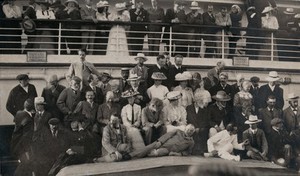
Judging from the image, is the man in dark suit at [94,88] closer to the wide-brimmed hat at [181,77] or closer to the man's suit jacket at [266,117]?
the wide-brimmed hat at [181,77]

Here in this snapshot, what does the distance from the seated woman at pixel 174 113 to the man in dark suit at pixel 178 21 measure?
28 cm

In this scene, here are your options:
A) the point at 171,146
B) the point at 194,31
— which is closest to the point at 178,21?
the point at 194,31

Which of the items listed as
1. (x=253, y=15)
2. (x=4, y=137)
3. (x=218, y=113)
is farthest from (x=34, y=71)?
(x=253, y=15)

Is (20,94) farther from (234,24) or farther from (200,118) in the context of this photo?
(234,24)

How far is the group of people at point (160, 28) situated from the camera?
2975 mm

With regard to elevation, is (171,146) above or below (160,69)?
below

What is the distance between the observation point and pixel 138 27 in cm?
307

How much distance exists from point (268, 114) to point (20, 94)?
1534mm

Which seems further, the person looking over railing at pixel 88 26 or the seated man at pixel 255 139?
the seated man at pixel 255 139

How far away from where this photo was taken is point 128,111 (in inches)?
117

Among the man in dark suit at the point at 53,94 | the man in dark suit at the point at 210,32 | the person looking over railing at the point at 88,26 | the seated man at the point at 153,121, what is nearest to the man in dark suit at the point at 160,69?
the seated man at the point at 153,121

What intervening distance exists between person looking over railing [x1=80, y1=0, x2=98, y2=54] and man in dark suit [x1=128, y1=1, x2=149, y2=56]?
22 centimetres

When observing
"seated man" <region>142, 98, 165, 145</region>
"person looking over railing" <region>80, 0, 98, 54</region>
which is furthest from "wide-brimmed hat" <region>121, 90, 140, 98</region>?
"person looking over railing" <region>80, 0, 98, 54</region>

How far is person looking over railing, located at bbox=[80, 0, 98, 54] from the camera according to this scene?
2.99 m
